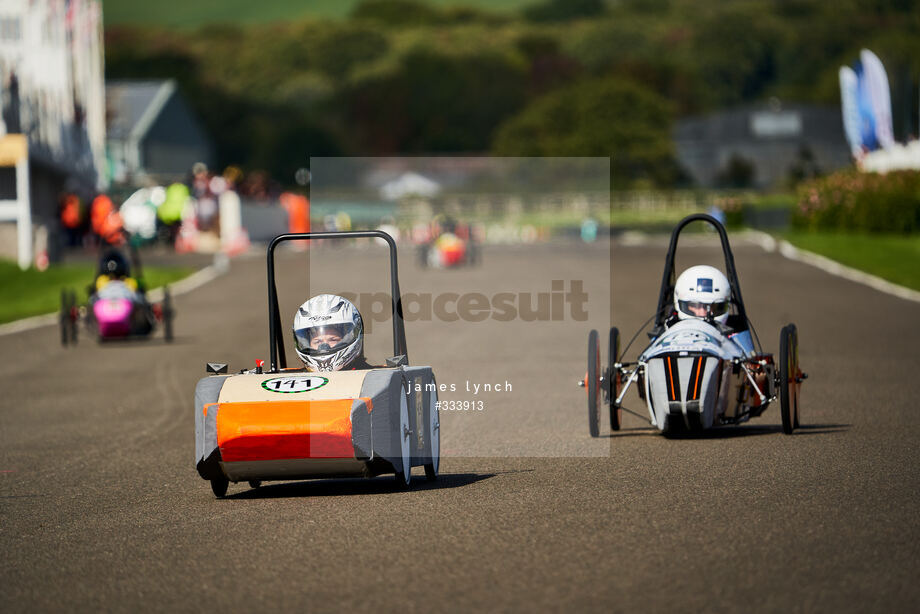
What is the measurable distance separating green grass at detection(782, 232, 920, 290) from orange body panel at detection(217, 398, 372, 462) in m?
20.6

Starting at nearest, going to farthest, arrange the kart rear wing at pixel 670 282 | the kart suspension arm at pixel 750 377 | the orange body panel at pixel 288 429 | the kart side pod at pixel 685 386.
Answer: the orange body panel at pixel 288 429
the kart side pod at pixel 685 386
the kart suspension arm at pixel 750 377
the kart rear wing at pixel 670 282

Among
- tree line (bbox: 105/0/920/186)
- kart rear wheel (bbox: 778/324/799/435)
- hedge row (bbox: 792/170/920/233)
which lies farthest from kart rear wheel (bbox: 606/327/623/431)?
tree line (bbox: 105/0/920/186)

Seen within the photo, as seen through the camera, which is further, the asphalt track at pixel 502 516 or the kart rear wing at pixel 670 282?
the kart rear wing at pixel 670 282

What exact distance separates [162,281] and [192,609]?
2732 centimetres

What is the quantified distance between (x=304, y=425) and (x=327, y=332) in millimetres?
952

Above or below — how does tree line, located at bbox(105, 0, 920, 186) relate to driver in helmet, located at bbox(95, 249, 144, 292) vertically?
above

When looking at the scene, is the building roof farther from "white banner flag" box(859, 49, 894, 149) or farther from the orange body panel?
the orange body panel

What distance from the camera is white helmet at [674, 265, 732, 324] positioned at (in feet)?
33.8

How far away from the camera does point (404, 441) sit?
780 centimetres

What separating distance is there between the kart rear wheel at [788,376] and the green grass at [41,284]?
1619 centimetres

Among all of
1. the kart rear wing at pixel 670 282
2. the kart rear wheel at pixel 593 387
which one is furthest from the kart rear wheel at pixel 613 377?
the kart rear wing at pixel 670 282

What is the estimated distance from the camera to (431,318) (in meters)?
23.6

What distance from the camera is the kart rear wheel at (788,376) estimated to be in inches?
383

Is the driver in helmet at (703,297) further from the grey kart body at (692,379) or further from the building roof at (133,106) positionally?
the building roof at (133,106)
